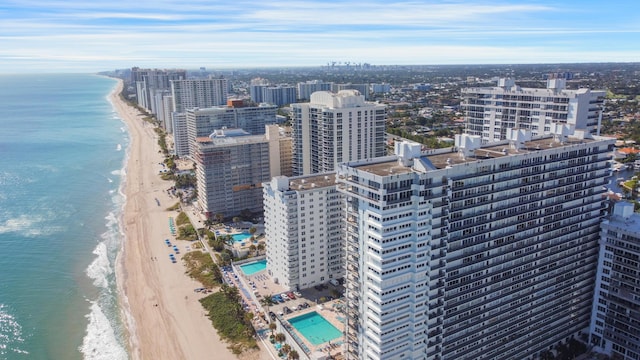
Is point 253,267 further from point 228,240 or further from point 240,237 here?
point 240,237

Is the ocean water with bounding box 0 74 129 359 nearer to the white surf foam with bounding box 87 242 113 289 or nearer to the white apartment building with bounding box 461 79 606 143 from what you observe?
the white surf foam with bounding box 87 242 113 289

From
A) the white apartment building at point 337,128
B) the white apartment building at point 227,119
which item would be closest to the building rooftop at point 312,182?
the white apartment building at point 337,128

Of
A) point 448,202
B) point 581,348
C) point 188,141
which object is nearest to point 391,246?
point 448,202

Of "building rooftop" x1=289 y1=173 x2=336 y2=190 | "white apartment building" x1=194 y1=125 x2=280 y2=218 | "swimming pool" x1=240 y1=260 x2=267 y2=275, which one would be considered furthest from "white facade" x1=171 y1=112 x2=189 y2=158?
"building rooftop" x1=289 y1=173 x2=336 y2=190

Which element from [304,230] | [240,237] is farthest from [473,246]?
[240,237]

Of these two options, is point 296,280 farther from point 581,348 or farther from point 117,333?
point 581,348
